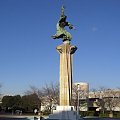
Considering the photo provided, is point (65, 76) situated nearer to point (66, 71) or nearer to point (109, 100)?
point (66, 71)

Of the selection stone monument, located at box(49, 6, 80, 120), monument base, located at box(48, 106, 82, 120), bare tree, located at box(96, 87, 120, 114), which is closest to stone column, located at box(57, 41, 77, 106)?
stone monument, located at box(49, 6, 80, 120)

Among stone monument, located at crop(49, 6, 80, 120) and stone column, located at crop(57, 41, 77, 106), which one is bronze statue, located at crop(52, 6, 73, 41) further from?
stone column, located at crop(57, 41, 77, 106)

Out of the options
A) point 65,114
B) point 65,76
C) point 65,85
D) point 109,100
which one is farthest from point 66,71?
point 109,100

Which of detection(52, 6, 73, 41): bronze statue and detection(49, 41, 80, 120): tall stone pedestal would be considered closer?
detection(49, 41, 80, 120): tall stone pedestal

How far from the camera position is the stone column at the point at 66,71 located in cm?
3009

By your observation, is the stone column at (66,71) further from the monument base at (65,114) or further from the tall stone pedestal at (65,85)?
the monument base at (65,114)

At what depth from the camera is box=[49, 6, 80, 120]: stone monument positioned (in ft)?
97.1

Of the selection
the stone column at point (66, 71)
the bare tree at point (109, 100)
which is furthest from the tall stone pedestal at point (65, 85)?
the bare tree at point (109, 100)

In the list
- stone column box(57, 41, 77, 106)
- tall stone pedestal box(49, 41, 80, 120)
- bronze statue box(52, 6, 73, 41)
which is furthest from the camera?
bronze statue box(52, 6, 73, 41)

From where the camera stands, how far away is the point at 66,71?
100 ft

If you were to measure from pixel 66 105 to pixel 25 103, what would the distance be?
196 feet

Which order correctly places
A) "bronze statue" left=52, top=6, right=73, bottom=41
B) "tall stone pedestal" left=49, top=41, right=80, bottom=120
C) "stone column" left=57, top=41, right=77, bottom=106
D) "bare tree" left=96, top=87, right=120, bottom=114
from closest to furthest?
1. "tall stone pedestal" left=49, top=41, right=80, bottom=120
2. "stone column" left=57, top=41, right=77, bottom=106
3. "bronze statue" left=52, top=6, right=73, bottom=41
4. "bare tree" left=96, top=87, right=120, bottom=114

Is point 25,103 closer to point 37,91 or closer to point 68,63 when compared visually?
point 37,91

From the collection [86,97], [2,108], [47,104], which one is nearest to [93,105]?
[86,97]
